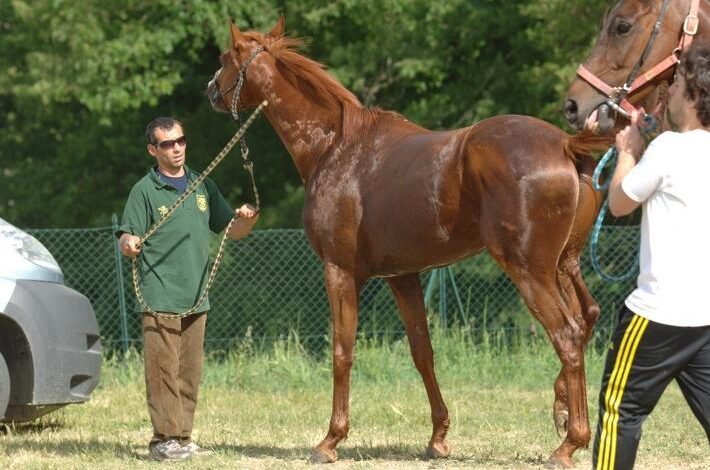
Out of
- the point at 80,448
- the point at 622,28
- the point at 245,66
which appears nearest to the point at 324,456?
the point at 80,448

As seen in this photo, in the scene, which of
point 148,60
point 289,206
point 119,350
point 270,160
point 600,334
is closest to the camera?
point 119,350

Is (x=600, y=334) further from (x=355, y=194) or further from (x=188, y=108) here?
(x=188, y=108)

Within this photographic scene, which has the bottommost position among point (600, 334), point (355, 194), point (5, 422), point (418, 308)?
point (600, 334)

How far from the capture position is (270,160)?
1809 cm

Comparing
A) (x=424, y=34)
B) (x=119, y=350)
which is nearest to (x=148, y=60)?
(x=424, y=34)

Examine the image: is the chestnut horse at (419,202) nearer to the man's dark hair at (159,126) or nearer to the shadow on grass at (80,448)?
the man's dark hair at (159,126)

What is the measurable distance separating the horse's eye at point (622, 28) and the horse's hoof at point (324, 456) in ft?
9.26

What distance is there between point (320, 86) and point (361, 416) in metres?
2.68

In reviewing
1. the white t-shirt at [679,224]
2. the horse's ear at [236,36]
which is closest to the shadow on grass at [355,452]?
the horse's ear at [236,36]

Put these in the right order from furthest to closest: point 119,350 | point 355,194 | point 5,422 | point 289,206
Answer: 1. point 289,206
2. point 119,350
3. point 5,422
4. point 355,194

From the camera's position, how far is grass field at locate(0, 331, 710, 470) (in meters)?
6.84

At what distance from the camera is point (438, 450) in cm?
688

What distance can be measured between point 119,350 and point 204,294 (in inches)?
216

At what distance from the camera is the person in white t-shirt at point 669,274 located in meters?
4.09
